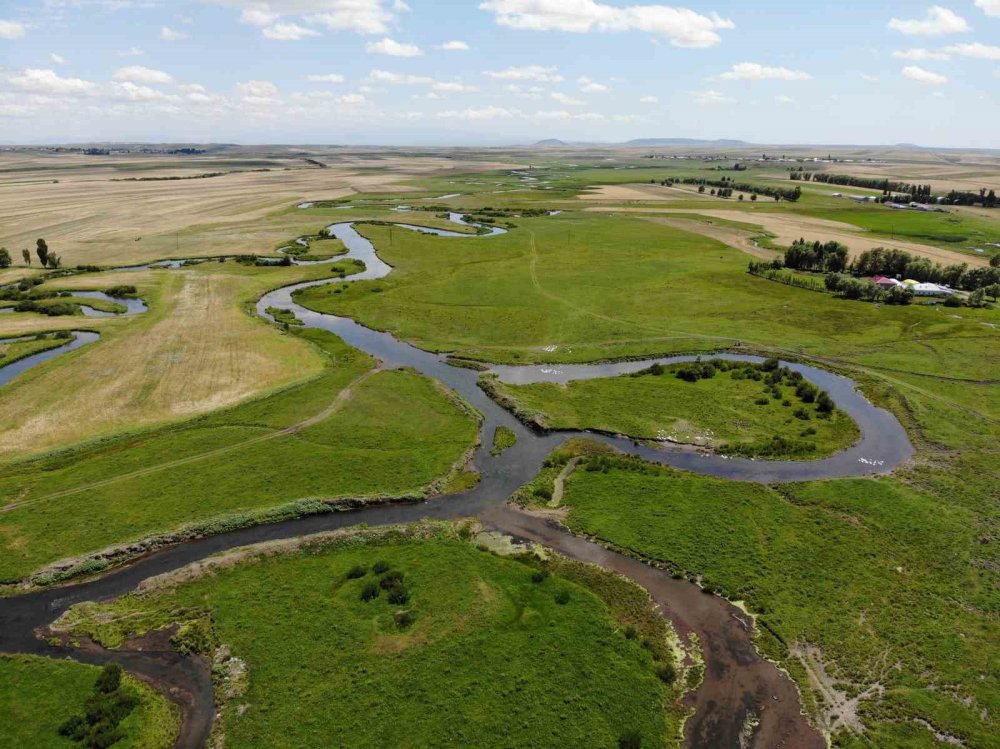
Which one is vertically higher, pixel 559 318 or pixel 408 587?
pixel 559 318

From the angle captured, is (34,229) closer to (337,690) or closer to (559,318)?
(559,318)

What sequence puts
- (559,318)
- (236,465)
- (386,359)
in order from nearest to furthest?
(236,465)
(386,359)
(559,318)

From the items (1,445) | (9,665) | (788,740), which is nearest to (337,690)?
(9,665)

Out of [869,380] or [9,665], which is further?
[869,380]

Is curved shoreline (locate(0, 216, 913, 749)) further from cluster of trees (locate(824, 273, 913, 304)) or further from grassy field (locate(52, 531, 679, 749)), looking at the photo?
cluster of trees (locate(824, 273, 913, 304))

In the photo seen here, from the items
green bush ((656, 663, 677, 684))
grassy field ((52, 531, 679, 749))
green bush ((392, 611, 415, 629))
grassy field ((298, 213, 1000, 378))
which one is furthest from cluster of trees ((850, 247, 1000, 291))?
green bush ((392, 611, 415, 629))

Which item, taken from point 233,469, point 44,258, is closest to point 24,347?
point 233,469

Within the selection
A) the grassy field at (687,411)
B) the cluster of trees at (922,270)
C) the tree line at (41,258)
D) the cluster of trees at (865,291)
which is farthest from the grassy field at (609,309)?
the tree line at (41,258)
